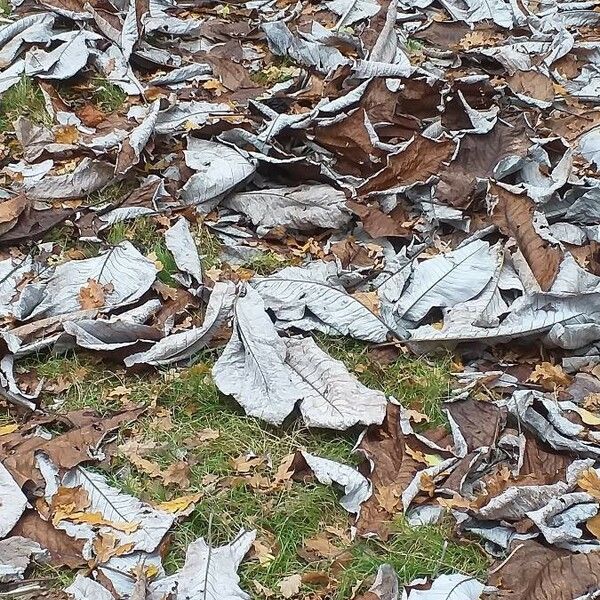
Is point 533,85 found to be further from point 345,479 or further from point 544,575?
point 544,575

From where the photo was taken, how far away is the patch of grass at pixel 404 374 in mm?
3035

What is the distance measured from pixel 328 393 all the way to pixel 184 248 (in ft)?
3.34

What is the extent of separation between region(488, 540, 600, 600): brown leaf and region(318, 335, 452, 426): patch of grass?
63 cm

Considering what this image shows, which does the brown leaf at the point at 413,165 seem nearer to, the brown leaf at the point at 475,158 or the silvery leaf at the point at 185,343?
the brown leaf at the point at 475,158

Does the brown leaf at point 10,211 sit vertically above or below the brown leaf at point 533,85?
above

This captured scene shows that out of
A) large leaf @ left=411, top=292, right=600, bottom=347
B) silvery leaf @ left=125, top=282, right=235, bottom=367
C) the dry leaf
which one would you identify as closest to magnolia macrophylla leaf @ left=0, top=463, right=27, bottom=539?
silvery leaf @ left=125, top=282, right=235, bottom=367

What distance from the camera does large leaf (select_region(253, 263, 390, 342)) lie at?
327cm

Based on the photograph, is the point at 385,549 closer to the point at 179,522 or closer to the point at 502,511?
the point at 502,511

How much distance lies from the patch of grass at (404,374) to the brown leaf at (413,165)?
2.96 feet

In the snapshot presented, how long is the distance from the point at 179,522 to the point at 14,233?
1.68 m

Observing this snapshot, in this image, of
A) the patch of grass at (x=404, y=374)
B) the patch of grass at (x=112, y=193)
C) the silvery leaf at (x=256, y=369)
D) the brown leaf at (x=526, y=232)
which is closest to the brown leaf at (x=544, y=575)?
the patch of grass at (x=404, y=374)

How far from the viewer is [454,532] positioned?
8.38ft

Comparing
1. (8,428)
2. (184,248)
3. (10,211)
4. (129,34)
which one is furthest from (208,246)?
(129,34)

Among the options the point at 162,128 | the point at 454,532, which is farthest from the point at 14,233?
the point at 454,532
